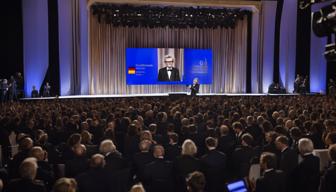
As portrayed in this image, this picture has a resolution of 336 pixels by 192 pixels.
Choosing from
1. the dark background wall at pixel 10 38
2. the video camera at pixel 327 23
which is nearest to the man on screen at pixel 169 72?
the dark background wall at pixel 10 38

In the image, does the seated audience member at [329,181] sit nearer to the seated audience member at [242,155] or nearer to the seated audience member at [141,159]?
the seated audience member at [242,155]

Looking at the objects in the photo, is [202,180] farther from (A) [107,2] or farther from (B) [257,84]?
(B) [257,84]

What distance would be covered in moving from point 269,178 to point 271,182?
0.05m

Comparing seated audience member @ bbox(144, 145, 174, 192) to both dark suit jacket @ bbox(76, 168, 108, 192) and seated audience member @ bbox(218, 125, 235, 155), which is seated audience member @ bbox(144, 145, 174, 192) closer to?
dark suit jacket @ bbox(76, 168, 108, 192)

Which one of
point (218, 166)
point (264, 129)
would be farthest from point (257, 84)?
point (218, 166)

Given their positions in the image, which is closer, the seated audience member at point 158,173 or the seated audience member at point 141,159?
the seated audience member at point 158,173

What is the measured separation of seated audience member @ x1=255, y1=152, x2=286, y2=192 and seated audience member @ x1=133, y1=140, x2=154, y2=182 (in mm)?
1887

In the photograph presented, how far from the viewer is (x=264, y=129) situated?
27.5ft

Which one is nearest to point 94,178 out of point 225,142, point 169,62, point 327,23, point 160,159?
point 160,159

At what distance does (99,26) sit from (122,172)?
69.8ft

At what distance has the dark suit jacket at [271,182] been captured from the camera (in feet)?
15.7

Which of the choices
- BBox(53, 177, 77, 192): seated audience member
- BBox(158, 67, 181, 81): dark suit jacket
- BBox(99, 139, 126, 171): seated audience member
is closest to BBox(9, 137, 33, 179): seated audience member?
BBox(99, 139, 126, 171): seated audience member

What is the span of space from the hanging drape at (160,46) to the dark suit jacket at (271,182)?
2131 cm

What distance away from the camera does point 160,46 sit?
26.9 meters
